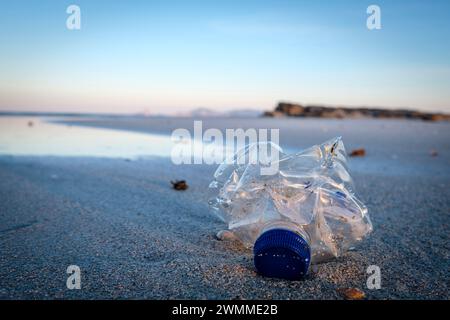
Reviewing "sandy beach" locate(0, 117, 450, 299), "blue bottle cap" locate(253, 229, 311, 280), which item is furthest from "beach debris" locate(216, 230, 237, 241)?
"blue bottle cap" locate(253, 229, 311, 280)

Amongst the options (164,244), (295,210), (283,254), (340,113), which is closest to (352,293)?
(283,254)

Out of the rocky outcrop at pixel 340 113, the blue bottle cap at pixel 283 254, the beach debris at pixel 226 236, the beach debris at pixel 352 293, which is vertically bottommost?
the beach debris at pixel 352 293

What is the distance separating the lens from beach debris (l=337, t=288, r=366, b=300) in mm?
2186

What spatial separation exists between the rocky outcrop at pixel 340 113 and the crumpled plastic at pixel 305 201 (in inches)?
1346

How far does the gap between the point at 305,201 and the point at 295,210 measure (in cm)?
11

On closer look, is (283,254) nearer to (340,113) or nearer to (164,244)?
(164,244)

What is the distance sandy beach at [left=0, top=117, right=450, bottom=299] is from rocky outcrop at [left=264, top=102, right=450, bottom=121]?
3214 centimetres

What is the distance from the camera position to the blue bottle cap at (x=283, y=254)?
219 centimetres

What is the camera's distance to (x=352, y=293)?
2.21 meters

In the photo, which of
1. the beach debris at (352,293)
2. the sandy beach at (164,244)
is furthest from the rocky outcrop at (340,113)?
the beach debris at (352,293)

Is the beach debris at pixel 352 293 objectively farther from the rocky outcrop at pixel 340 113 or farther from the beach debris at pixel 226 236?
the rocky outcrop at pixel 340 113

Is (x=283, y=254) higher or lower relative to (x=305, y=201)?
lower
